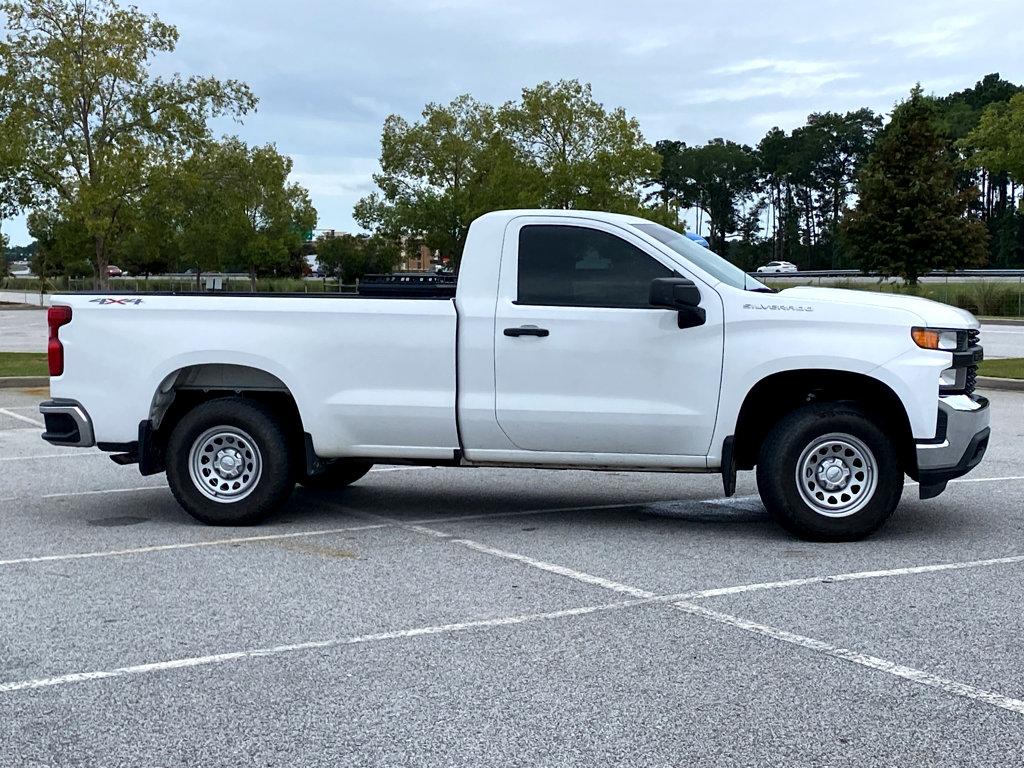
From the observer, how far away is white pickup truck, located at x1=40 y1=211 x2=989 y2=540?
25.2 ft

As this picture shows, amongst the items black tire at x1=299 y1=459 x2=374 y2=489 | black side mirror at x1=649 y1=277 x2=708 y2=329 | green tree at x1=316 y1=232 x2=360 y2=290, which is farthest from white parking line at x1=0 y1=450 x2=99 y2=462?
green tree at x1=316 y1=232 x2=360 y2=290

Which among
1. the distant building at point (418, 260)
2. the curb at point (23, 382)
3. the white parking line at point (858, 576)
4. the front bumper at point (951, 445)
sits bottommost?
the white parking line at point (858, 576)

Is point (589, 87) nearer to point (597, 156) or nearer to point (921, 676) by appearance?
point (597, 156)

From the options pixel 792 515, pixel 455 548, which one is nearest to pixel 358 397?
pixel 455 548

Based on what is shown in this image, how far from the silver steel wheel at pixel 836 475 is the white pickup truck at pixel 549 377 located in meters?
0.01

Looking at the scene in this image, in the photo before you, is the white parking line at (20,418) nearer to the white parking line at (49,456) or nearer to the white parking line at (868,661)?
the white parking line at (49,456)

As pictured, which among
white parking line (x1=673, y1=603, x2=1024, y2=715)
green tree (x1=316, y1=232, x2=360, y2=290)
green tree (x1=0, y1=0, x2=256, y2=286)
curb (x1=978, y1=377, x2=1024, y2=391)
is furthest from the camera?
green tree (x1=316, y1=232, x2=360, y2=290)

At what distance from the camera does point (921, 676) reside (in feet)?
16.5

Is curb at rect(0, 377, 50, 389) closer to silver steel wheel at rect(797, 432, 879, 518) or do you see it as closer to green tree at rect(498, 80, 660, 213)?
silver steel wheel at rect(797, 432, 879, 518)

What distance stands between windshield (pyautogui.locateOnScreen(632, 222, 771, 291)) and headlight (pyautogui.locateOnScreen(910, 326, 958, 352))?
1.01m

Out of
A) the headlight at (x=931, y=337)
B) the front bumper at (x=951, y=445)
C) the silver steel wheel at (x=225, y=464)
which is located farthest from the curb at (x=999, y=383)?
the silver steel wheel at (x=225, y=464)

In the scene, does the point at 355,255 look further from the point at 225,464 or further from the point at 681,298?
the point at 681,298

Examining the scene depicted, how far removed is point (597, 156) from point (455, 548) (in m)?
45.8

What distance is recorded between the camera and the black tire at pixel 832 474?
25.1ft
